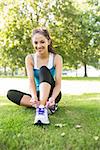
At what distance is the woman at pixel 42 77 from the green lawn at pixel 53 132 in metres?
0.18

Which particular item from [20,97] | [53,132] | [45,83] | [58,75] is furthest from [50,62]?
[53,132]

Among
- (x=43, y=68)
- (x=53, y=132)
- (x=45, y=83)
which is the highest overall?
(x=43, y=68)

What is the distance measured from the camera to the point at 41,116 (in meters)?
4.55

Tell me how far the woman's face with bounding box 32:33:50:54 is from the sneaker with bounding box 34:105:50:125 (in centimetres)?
102

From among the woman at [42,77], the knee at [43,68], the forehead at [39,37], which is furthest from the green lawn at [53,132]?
the forehead at [39,37]

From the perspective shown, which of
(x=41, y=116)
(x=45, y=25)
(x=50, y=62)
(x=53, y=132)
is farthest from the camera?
(x=45, y=25)

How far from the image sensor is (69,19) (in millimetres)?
34969

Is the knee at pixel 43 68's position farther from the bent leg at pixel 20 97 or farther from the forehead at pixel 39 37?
the bent leg at pixel 20 97

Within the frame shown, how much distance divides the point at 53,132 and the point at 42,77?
890 millimetres

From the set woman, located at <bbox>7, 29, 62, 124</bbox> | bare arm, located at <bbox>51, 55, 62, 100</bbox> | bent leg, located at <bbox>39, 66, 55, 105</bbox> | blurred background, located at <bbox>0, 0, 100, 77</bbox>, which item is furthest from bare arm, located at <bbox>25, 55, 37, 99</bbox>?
blurred background, located at <bbox>0, 0, 100, 77</bbox>

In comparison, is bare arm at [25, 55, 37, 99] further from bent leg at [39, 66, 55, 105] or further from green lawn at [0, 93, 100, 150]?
green lawn at [0, 93, 100, 150]

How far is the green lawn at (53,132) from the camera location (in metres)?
4.04

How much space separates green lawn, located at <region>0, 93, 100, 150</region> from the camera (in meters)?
4.04

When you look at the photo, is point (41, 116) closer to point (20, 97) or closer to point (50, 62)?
point (20, 97)
